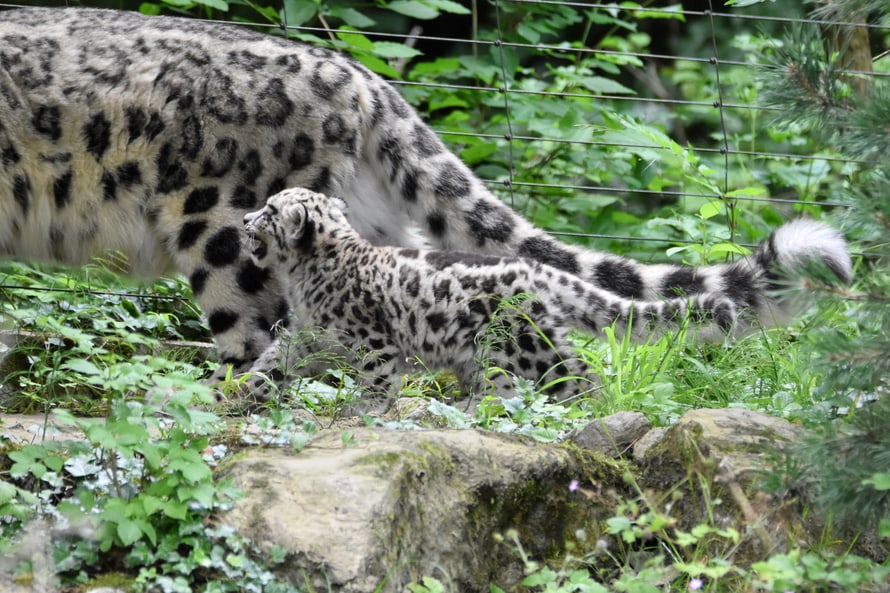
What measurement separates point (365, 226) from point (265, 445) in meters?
2.04

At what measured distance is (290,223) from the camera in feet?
16.6

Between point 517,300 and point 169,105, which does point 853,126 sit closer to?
point 517,300

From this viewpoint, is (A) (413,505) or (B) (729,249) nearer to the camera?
(A) (413,505)

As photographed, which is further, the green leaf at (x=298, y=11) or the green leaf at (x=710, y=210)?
the green leaf at (x=298, y=11)

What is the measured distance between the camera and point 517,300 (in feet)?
15.3

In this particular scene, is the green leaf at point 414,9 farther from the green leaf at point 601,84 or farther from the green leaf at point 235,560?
the green leaf at point 235,560

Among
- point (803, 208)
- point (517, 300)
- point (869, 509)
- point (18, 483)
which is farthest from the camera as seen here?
point (803, 208)

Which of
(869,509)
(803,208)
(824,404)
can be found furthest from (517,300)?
(803,208)

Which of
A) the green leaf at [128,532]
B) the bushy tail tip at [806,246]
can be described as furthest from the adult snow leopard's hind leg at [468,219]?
the green leaf at [128,532]

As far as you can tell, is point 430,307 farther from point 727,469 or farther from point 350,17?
point 350,17

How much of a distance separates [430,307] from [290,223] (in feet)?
2.22

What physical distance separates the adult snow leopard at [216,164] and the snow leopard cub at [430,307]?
178mm

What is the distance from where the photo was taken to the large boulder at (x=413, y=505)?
3170 millimetres

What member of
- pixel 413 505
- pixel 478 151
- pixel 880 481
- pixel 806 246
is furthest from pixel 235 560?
pixel 478 151
